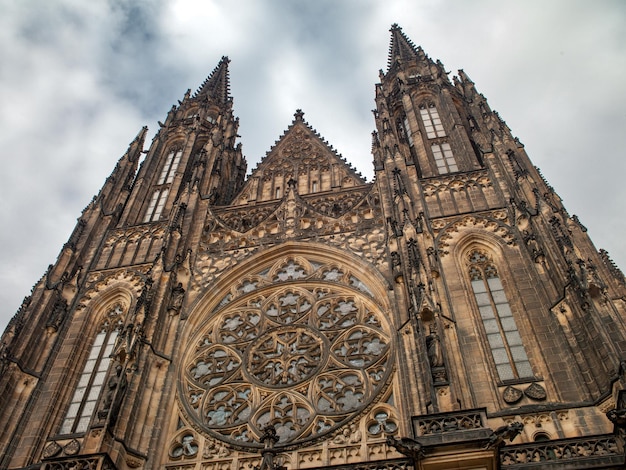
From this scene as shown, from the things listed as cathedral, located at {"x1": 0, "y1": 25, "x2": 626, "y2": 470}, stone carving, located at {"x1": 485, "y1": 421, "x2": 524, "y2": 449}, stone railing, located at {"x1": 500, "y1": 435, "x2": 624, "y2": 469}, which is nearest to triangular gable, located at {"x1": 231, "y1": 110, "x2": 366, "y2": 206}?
cathedral, located at {"x1": 0, "y1": 25, "x2": 626, "y2": 470}

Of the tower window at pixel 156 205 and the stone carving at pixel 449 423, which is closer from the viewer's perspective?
the stone carving at pixel 449 423

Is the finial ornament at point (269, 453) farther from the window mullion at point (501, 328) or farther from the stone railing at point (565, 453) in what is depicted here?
the window mullion at point (501, 328)

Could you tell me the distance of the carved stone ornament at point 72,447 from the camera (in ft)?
42.3

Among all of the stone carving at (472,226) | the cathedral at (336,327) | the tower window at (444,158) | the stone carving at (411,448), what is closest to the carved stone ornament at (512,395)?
the cathedral at (336,327)

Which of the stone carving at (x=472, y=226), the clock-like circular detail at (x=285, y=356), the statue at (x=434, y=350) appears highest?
the stone carving at (x=472, y=226)

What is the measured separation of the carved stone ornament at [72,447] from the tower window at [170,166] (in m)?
11.5

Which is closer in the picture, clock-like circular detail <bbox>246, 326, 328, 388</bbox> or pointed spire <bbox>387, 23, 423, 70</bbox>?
clock-like circular detail <bbox>246, 326, 328, 388</bbox>

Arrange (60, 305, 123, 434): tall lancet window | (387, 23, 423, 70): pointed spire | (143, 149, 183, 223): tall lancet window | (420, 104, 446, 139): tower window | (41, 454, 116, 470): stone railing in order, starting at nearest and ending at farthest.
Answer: (41, 454, 116, 470): stone railing < (60, 305, 123, 434): tall lancet window < (143, 149, 183, 223): tall lancet window < (420, 104, 446, 139): tower window < (387, 23, 423, 70): pointed spire

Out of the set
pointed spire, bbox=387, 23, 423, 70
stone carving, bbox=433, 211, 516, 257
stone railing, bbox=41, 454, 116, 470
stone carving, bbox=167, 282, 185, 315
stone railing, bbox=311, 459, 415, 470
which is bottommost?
stone railing, bbox=311, 459, 415, 470

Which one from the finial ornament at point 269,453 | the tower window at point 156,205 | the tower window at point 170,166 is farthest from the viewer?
the tower window at point 170,166

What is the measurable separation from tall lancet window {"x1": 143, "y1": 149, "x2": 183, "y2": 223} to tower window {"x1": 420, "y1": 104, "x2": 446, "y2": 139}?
31.7 ft

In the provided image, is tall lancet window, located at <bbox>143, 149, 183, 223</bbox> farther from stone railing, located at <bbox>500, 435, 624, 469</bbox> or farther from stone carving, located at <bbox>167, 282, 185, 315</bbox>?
stone railing, located at <bbox>500, 435, 624, 469</bbox>

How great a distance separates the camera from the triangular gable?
807 inches

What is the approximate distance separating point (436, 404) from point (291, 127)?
1540 cm
